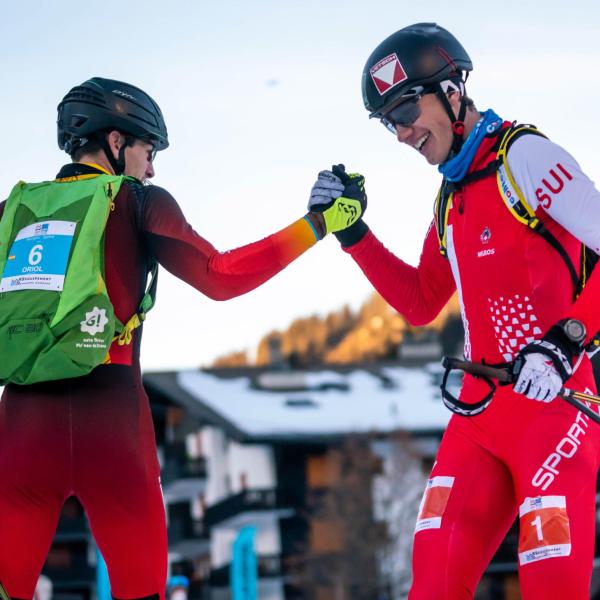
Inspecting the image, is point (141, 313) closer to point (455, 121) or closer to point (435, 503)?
point (435, 503)

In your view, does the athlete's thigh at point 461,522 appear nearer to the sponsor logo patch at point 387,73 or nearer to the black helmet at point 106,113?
the sponsor logo patch at point 387,73

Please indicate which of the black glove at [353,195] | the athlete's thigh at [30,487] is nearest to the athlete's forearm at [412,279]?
the black glove at [353,195]

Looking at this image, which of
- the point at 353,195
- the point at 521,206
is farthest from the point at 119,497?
the point at 521,206

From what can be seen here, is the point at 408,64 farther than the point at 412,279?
No

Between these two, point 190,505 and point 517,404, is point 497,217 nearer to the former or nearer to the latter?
point 517,404

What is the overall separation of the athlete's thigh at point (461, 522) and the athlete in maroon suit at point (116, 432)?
992mm

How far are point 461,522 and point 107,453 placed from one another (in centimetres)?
136

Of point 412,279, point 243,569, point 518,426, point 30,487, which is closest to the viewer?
point 30,487

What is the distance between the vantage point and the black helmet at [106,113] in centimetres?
518

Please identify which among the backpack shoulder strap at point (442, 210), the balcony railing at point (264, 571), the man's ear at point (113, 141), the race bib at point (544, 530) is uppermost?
the man's ear at point (113, 141)

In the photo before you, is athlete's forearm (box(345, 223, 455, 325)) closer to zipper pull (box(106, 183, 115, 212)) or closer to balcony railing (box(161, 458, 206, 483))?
zipper pull (box(106, 183, 115, 212))

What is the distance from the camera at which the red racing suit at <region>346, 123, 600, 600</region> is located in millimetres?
4582

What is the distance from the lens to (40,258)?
4.77m

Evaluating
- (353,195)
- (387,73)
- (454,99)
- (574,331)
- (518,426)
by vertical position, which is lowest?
(518,426)
